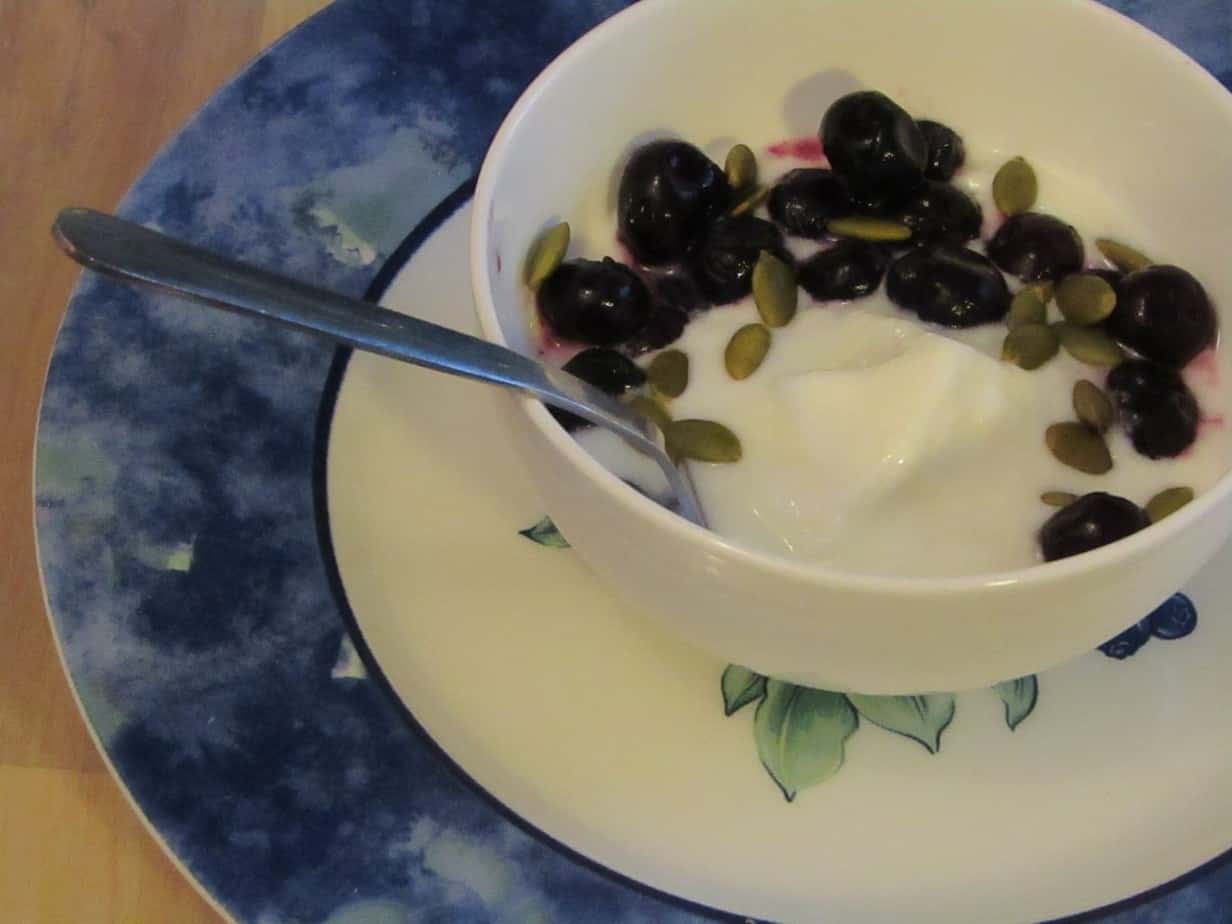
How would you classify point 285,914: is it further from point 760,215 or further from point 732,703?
point 760,215

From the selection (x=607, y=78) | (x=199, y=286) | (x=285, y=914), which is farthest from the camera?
(x=607, y=78)

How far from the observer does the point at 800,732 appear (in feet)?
2.06

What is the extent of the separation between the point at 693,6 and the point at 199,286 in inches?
13.5

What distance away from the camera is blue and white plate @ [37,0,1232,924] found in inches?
22.8

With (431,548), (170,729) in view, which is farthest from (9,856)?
(431,548)

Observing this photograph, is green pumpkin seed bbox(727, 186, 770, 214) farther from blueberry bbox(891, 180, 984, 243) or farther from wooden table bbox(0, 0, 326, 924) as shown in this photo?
wooden table bbox(0, 0, 326, 924)

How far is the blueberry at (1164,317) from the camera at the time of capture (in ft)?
2.07

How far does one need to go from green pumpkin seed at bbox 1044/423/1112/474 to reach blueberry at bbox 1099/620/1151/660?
0.31ft

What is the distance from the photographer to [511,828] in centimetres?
59

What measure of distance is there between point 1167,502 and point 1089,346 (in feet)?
0.30

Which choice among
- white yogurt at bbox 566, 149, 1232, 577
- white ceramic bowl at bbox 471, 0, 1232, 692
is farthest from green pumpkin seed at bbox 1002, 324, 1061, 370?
white ceramic bowl at bbox 471, 0, 1232, 692

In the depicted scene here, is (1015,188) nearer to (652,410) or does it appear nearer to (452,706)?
(652,410)

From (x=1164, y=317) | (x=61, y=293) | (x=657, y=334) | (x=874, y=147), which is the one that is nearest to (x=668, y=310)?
(x=657, y=334)

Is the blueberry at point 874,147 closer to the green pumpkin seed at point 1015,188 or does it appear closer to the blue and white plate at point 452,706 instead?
the green pumpkin seed at point 1015,188
